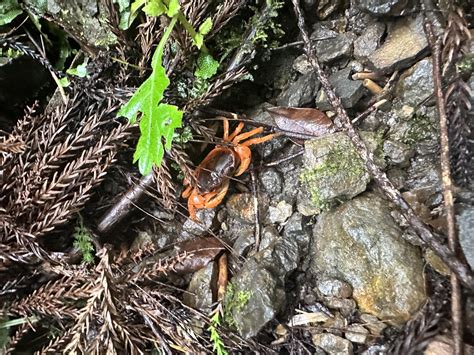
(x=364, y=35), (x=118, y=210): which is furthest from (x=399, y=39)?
(x=118, y=210)

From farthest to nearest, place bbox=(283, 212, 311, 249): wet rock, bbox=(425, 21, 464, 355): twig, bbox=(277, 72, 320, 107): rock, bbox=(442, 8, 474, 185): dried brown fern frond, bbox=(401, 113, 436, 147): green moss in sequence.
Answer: bbox=(277, 72, 320, 107): rock → bbox=(283, 212, 311, 249): wet rock → bbox=(401, 113, 436, 147): green moss → bbox=(442, 8, 474, 185): dried brown fern frond → bbox=(425, 21, 464, 355): twig

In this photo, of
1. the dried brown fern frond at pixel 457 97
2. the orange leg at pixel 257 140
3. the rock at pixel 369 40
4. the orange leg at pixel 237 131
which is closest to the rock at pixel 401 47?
the rock at pixel 369 40

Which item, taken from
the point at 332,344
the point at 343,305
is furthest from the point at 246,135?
the point at 332,344

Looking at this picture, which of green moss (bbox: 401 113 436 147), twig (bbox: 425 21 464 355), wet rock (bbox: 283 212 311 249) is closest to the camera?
twig (bbox: 425 21 464 355)

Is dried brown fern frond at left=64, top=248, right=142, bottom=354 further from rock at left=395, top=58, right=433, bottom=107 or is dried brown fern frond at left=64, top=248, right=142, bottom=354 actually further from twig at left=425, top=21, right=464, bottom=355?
rock at left=395, top=58, right=433, bottom=107

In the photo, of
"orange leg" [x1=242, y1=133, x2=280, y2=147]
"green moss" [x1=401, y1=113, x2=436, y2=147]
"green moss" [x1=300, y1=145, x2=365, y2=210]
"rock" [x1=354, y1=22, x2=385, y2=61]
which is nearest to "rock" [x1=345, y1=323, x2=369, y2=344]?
"green moss" [x1=300, y1=145, x2=365, y2=210]

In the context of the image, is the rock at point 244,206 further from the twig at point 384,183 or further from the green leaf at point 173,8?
the green leaf at point 173,8
